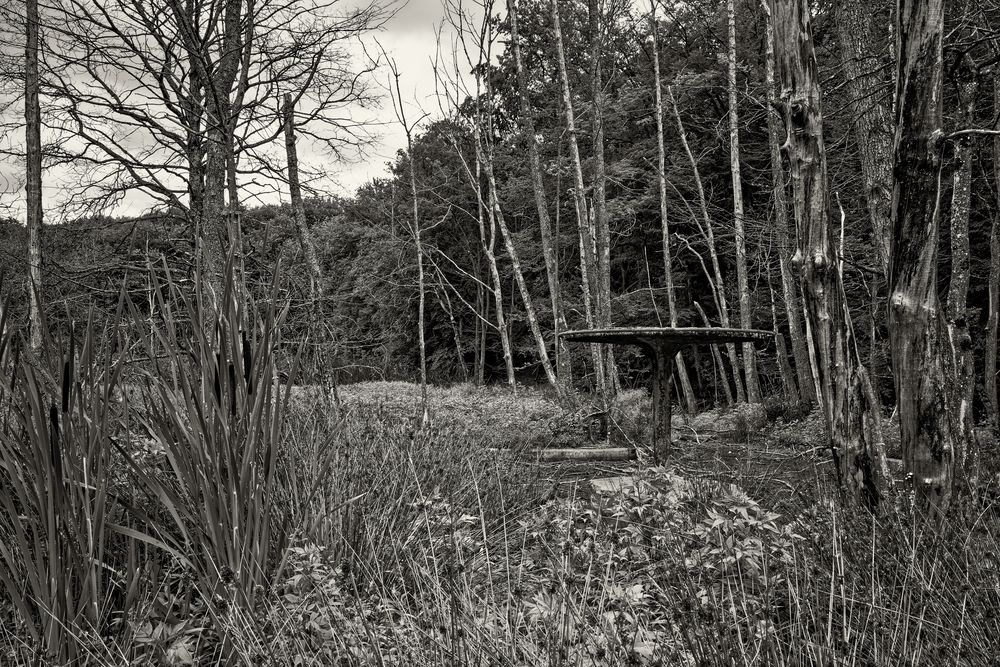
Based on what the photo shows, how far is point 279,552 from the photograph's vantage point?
2.37 metres

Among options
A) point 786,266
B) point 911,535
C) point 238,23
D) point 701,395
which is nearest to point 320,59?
point 238,23

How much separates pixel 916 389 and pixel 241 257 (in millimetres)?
2617

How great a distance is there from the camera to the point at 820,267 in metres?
2.89

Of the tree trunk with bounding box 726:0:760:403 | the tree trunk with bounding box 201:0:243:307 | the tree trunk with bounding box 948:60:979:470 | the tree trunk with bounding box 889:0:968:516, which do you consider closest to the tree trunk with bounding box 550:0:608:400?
the tree trunk with bounding box 726:0:760:403

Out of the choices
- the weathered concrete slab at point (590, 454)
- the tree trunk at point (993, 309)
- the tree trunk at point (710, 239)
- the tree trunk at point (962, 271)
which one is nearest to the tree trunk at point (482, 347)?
the tree trunk at point (710, 239)

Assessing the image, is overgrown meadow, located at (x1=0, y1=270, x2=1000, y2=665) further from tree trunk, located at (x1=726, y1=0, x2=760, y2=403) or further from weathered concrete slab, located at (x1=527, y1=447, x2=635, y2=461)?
tree trunk, located at (x1=726, y1=0, x2=760, y2=403)

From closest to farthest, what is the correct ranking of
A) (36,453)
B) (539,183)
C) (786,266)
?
1. (36,453)
2. (786,266)
3. (539,183)

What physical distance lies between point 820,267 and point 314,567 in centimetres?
230

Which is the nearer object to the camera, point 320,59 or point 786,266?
point 320,59

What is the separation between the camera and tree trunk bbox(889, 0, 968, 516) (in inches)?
105

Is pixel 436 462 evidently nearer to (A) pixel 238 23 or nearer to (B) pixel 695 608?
(B) pixel 695 608

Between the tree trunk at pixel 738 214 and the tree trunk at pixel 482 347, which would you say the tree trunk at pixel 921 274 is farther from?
the tree trunk at pixel 482 347

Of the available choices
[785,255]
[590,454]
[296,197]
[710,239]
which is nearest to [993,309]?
[785,255]

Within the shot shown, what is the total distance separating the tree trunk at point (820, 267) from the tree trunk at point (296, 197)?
191 inches
